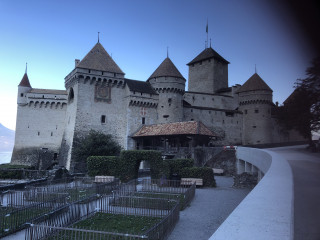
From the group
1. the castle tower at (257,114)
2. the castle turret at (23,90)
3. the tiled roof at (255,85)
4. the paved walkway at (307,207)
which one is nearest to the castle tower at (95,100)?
the castle turret at (23,90)

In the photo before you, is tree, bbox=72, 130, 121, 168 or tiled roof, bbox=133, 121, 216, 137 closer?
tiled roof, bbox=133, 121, 216, 137

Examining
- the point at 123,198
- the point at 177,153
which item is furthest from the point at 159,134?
the point at 123,198

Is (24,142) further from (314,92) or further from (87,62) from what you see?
(314,92)

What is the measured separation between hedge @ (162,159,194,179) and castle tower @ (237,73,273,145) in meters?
23.2

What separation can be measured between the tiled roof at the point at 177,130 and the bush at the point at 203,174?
19.8 ft

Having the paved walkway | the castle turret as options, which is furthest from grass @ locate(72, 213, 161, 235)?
the castle turret

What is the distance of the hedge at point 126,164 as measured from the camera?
20594 mm

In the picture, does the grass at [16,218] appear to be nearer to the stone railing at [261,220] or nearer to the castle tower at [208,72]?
the stone railing at [261,220]

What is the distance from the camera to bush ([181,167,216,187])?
18.9 m

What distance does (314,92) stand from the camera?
7.63 ft

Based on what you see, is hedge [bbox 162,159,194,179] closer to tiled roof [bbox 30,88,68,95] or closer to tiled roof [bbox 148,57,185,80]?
tiled roof [bbox 148,57,185,80]

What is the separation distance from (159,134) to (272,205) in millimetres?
25133

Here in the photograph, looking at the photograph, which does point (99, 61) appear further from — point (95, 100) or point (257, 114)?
point (257, 114)

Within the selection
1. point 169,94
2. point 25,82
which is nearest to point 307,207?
point 169,94
